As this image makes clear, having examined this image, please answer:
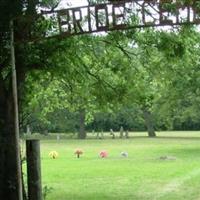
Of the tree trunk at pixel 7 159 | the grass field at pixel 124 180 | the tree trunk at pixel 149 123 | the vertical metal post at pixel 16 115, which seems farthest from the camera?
the tree trunk at pixel 149 123

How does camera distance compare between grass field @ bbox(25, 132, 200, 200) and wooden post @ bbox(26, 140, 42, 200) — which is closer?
wooden post @ bbox(26, 140, 42, 200)

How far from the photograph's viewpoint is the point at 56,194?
15484mm

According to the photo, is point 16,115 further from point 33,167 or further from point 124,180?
point 124,180

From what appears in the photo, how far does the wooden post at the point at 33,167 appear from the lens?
881cm

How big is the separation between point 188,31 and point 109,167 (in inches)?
541

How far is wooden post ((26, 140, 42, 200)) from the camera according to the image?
28.9 ft

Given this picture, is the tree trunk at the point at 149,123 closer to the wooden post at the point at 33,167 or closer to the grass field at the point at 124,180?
the grass field at the point at 124,180

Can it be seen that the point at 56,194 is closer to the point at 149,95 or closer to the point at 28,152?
the point at 149,95

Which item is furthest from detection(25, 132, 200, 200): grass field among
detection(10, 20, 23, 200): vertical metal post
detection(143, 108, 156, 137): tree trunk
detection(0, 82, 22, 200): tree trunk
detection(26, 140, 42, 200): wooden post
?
detection(143, 108, 156, 137): tree trunk

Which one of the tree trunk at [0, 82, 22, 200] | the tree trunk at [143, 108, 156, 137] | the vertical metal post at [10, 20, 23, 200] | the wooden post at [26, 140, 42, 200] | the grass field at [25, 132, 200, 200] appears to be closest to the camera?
the vertical metal post at [10, 20, 23, 200]

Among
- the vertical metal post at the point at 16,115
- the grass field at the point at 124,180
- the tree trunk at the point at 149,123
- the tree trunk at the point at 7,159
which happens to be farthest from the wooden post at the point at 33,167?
the tree trunk at the point at 149,123

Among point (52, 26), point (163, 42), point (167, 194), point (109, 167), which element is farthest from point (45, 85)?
point (109, 167)

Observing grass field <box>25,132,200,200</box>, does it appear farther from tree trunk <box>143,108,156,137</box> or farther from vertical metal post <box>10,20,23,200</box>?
tree trunk <box>143,108,156,137</box>

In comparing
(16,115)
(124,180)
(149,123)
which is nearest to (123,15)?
(16,115)
